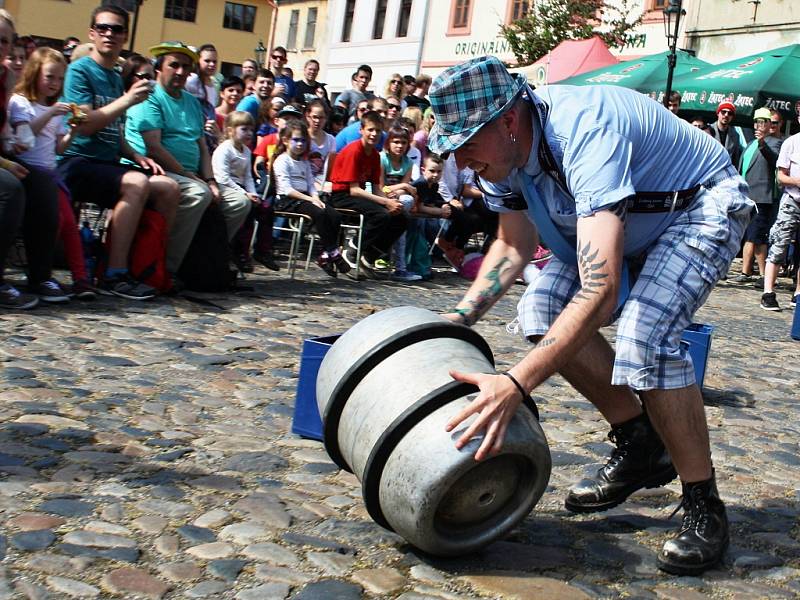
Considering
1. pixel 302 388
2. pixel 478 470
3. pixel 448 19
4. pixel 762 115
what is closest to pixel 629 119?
pixel 478 470

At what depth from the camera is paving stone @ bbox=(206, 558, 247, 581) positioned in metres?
3.20

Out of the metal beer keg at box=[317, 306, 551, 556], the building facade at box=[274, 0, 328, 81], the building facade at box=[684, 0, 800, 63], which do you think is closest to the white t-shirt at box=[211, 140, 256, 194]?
the metal beer keg at box=[317, 306, 551, 556]

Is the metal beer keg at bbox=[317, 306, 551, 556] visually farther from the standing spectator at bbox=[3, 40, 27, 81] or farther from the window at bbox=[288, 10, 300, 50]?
the window at bbox=[288, 10, 300, 50]

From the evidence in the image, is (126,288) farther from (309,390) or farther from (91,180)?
(309,390)

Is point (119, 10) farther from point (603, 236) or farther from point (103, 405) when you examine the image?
point (603, 236)

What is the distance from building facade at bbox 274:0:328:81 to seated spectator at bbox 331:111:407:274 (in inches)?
1419

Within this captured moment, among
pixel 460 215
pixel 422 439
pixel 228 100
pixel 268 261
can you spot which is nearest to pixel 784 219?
pixel 460 215

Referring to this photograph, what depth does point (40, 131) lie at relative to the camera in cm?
770

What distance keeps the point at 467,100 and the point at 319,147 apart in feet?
30.1

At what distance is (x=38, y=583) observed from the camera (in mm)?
3021

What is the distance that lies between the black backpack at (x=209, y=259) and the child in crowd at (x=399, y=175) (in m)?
2.65

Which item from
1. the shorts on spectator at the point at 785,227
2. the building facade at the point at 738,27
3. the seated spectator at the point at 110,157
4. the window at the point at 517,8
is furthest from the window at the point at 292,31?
the seated spectator at the point at 110,157

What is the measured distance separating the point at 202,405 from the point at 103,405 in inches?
17.8

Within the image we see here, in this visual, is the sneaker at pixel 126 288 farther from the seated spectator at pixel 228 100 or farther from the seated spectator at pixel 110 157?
the seated spectator at pixel 228 100
